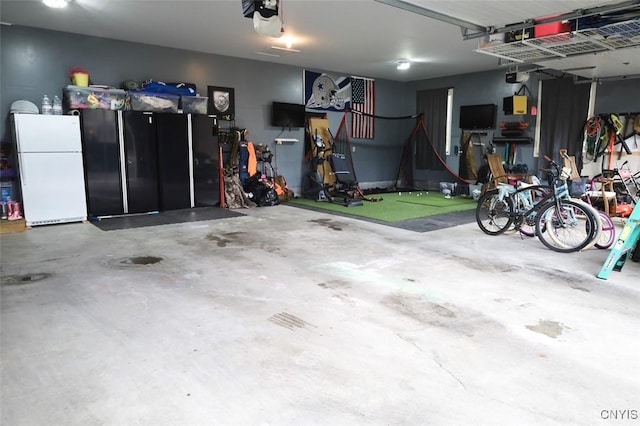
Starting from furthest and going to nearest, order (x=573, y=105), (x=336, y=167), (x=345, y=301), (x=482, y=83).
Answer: (x=482, y=83) → (x=336, y=167) → (x=573, y=105) → (x=345, y=301)

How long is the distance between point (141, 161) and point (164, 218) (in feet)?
3.74

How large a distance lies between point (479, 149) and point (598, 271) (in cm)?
A: 640

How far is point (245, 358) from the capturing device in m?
2.46

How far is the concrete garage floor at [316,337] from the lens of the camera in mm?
2006

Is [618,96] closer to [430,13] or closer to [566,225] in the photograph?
[566,225]

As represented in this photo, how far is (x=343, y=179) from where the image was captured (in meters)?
8.89

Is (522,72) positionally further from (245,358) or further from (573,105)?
(245,358)

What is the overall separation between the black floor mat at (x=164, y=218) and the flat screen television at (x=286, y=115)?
8.29ft

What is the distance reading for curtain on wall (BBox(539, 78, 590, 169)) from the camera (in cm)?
825

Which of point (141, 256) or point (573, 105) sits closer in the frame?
point (141, 256)

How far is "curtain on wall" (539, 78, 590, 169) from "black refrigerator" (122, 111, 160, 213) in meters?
7.80

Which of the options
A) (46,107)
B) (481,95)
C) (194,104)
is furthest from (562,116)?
(46,107)

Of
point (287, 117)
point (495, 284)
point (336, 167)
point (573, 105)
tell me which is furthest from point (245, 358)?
point (573, 105)

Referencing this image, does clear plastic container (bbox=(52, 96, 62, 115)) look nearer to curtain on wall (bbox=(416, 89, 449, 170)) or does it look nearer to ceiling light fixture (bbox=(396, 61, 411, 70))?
ceiling light fixture (bbox=(396, 61, 411, 70))
